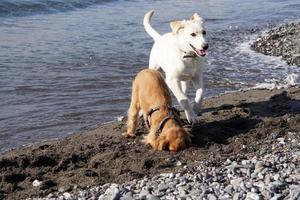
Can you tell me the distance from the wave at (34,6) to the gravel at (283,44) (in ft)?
24.8

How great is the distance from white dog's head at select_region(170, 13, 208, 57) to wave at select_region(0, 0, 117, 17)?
36.3 feet

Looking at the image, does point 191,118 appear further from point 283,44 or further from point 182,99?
point 283,44

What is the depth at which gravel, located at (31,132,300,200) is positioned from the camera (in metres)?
4.46

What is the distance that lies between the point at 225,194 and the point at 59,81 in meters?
5.67

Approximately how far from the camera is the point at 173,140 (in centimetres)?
595

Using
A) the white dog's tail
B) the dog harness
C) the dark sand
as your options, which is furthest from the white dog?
the white dog's tail

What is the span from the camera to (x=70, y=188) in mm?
5133

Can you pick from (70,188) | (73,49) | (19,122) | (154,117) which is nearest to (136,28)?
(73,49)

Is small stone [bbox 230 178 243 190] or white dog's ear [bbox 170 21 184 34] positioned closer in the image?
small stone [bbox 230 178 243 190]

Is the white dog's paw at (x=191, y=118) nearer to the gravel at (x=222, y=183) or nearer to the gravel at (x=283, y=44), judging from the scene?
the gravel at (x=222, y=183)

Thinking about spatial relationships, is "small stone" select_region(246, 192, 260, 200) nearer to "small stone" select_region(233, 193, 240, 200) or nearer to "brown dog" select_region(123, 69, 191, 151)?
"small stone" select_region(233, 193, 240, 200)

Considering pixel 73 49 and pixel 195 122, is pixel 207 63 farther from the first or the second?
pixel 195 122

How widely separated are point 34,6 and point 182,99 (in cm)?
1259

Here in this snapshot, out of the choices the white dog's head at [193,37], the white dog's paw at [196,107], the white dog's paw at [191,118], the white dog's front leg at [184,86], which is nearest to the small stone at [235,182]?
the white dog's paw at [191,118]
